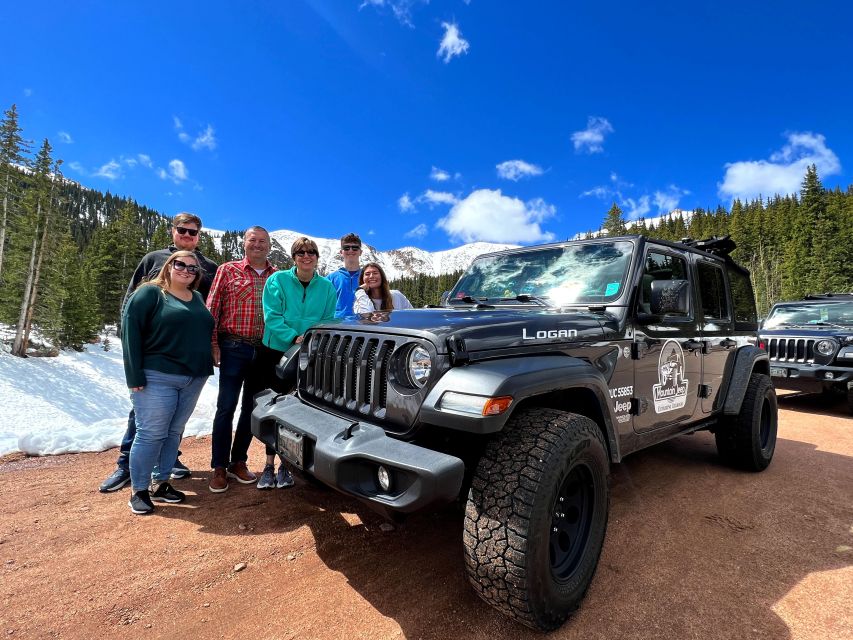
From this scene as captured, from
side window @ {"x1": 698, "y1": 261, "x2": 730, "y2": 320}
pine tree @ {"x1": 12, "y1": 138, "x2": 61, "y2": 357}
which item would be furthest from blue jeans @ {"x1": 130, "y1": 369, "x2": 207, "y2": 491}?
pine tree @ {"x1": 12, "y1": 138, "x2": 61, "y2": 357}

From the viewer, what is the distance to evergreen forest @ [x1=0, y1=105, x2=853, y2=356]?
22.4 metres

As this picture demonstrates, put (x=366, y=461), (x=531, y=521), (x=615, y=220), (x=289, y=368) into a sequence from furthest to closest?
(x=615, y=220) → (x=289, y=368) → (x=366, y=461) → (x=531, y=521)

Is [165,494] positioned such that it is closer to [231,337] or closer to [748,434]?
[231,337]

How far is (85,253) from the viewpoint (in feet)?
139

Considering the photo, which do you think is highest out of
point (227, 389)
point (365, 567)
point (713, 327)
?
point (713, 327)

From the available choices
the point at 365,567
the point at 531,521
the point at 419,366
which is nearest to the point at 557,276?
the point at 419,366

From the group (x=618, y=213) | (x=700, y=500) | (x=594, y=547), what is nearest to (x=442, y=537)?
(x=594, y=547)

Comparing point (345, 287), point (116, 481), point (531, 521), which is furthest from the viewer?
point (345, 287)

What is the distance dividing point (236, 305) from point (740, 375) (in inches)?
187

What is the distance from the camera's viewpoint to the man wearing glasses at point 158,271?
3.77 metres

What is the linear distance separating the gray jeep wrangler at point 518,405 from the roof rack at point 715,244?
76 centimetres

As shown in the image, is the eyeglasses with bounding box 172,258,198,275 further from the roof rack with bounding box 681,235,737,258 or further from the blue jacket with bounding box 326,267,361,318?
the roof rack with bounding box 681,235,737,258

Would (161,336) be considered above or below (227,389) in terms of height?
above

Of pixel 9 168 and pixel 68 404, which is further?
pixel 9 168
